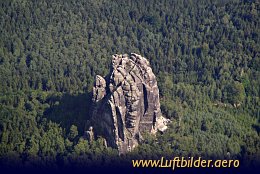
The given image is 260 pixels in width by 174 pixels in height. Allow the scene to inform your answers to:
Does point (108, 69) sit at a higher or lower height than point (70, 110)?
lower

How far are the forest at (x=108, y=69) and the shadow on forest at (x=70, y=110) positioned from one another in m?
0.17

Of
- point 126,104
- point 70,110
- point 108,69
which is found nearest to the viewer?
point 126,104

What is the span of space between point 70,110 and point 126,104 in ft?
39.4

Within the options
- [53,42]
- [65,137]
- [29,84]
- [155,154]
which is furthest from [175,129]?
[53,42]

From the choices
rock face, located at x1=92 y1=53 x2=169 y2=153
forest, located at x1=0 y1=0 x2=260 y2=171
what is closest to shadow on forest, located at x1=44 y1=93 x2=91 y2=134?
forest, located at x1=0 y1=0 x2=260 y2=171

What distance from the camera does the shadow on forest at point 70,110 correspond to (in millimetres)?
109312

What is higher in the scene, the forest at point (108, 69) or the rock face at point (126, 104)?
the rock face at point (126, 104)

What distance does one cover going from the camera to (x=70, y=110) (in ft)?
371

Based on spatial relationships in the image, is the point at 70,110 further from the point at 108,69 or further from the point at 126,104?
the point at 108,69

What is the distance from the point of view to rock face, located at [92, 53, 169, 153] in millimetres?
103125

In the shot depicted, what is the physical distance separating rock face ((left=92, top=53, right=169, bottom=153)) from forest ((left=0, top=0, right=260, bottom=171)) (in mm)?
1472

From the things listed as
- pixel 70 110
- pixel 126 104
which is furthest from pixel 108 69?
pixel 126 104

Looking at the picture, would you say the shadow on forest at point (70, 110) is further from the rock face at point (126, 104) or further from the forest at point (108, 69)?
the rock face at point (126, 104)

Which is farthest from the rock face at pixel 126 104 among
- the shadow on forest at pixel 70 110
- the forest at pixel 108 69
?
the shadow on forest at pixel 70 110
